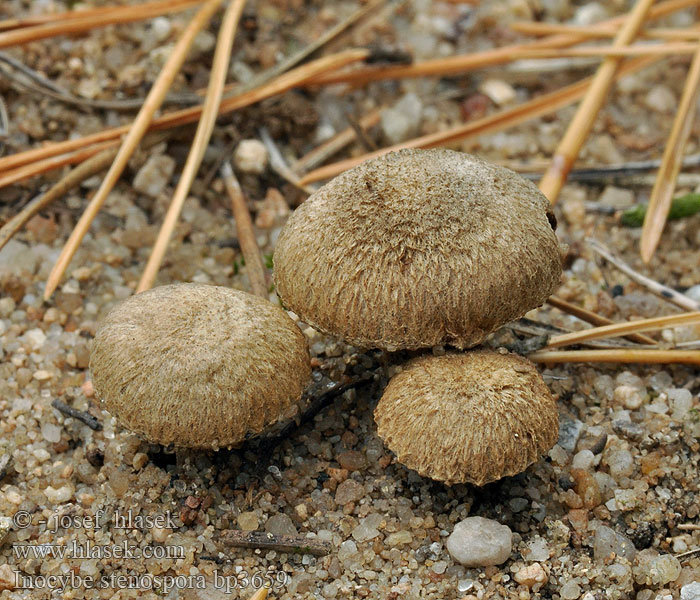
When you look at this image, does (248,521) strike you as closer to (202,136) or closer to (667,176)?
(202,136)

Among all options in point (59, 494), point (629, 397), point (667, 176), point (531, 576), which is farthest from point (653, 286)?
point (59, 494)

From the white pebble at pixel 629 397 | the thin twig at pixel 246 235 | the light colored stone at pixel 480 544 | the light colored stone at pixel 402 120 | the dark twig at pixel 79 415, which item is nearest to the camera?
the light colored stone at pixel 480 544

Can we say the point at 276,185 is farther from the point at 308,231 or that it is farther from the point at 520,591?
Result: the point at 520,591

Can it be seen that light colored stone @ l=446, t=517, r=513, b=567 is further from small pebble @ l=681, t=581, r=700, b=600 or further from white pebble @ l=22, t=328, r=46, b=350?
white pebble @ l=22, t=328, r=46, b=350

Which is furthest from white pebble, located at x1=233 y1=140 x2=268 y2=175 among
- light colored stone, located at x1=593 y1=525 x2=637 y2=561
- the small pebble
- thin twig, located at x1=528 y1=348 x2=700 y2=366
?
the small pebble

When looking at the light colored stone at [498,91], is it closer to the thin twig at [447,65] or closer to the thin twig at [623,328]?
the thin twig at [447,65]

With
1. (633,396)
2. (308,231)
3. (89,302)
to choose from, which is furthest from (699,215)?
(89,302)

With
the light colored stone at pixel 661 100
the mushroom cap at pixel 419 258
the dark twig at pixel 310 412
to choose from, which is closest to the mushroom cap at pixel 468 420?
the mushroom cap at pixel 419 258
